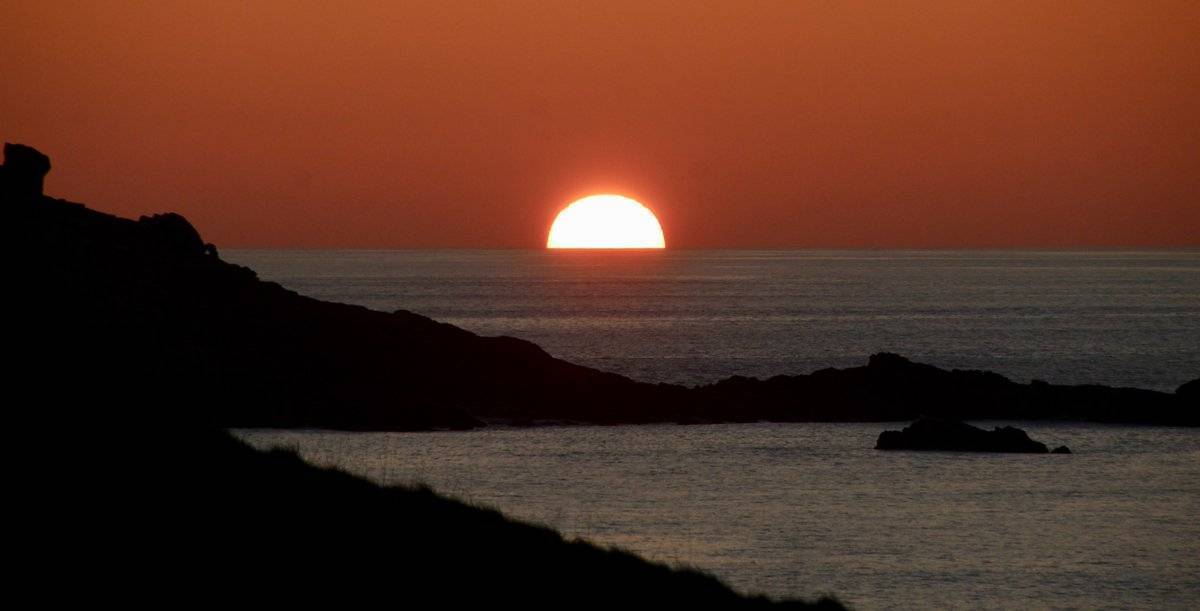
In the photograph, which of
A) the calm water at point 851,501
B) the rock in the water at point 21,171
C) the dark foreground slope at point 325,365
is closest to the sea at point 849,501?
the calm water at point 851,501

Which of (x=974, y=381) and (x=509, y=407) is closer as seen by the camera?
(x=509, y=407)

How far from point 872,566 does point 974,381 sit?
39.3 meters

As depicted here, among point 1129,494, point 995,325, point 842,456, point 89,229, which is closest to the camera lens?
point 1129,494

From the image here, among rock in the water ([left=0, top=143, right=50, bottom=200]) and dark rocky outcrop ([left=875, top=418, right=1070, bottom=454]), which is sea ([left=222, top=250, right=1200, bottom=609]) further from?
rock in the water ([left=0, top=143, right=50, bottom=200])

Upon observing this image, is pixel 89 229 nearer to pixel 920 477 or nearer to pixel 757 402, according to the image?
pixel 757 402

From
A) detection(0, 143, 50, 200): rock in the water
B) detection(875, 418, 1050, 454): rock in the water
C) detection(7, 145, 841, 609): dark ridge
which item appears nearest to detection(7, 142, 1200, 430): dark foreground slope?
detection(0, 143, 50, 200): rock in the water

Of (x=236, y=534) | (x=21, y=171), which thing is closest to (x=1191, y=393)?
(x=21, y=171)

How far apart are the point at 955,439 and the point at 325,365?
27987mm

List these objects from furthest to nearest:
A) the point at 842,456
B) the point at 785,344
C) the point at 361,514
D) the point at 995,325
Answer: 1. the point at 995,325
2. the point at 785,344
3. the point at 842,456
4. the point at 361,514

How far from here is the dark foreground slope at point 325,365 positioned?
61.4m

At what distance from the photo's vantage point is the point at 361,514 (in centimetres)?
2300

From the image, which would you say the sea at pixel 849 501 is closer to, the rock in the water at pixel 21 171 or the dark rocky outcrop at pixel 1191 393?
the dark rocky outcrop at pixel 1191 393

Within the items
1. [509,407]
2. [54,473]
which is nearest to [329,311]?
[509,407]

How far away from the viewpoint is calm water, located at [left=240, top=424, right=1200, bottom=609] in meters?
34.4
